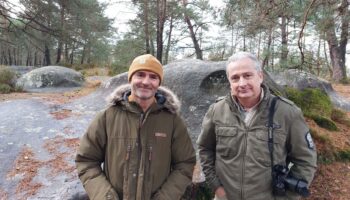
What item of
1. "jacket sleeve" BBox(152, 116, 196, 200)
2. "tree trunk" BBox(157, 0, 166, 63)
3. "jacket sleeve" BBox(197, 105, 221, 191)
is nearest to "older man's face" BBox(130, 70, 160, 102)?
"jacket sleeve" BBox(152, 116, 196, 200)

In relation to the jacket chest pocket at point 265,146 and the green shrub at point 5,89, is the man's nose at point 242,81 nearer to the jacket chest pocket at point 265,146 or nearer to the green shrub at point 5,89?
the jacket chest pocket at point 265,146

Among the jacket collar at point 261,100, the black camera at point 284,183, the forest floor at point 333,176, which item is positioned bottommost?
the forest floor at point 333,176

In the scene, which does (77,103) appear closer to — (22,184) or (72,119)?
(72,119)

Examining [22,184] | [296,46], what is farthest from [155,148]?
[296,46]

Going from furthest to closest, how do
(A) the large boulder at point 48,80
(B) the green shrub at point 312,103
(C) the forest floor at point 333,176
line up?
(A) the large boulder at point 48,80, (B) the green shrub at point 312,103, (C) the forest floor at point 333,176

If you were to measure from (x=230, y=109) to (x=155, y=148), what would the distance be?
620 millimetres

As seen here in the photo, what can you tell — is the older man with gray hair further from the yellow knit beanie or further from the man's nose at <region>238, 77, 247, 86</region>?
the yellow knit beanie

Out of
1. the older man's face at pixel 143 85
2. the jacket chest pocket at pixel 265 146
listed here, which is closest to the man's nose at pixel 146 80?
the older man's face at pixel 143 85

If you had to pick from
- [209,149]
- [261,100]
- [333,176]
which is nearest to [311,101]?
[333,176]

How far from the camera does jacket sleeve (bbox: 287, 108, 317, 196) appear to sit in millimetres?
2174

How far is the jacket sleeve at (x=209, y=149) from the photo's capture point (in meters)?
2.46

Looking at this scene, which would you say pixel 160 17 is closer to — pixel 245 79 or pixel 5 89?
pixel 5 89

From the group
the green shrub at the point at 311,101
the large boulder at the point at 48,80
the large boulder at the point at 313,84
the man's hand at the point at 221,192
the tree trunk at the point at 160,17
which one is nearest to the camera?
the man's hand at the point at 221,192

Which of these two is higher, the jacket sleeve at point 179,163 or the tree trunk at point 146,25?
the tree trunk at point 146,25
